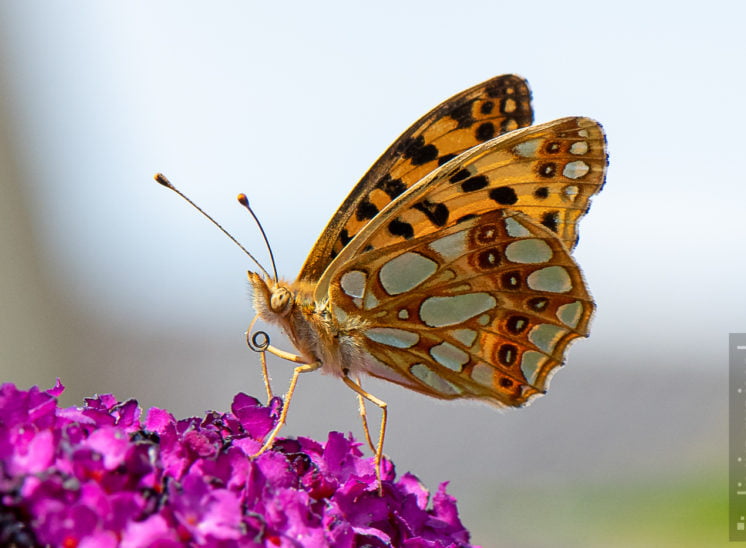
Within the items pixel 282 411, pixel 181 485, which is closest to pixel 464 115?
pixel 282 411

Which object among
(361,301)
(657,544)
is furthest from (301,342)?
(657,544)

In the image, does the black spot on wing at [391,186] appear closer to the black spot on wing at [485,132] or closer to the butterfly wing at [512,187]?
the butterfly wing at [512,187]

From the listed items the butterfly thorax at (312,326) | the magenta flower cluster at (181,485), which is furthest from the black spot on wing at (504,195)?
the magenta flower cluster at (181,485)

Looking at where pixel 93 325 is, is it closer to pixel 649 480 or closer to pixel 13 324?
pixel 13 324

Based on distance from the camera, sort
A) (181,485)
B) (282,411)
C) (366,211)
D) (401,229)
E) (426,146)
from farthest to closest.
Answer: (426,146) → (366,211) → (401,229) → (282,411) → (181,485)

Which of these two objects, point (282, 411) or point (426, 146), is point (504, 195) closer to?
point (426, 146)

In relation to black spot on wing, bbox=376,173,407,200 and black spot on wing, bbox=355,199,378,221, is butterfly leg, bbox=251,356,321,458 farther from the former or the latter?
black spot on wing, bbox=376,173,407,200
